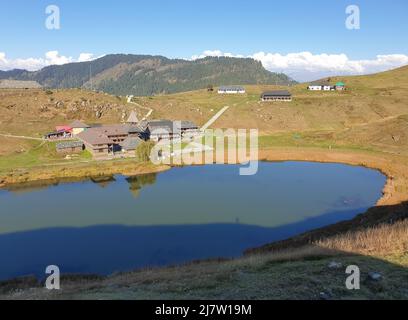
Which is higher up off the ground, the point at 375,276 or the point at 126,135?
the point at 126,135

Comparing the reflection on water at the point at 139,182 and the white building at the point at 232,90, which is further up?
the white building at the point at 232,90

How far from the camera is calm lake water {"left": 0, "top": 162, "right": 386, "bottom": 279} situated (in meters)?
39.3

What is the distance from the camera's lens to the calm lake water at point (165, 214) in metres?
39.3

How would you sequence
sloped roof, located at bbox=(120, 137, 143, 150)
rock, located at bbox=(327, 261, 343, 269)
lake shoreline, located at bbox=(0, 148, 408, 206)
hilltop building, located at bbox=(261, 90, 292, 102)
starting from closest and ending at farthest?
1. rock, located at bbox=(327, 261, 343, 269)
2. lake shoreline, located at bbox=(0, 148, 408, 206)
3. sloped roof, located at bbox=(120, 137, 143, 150)
4. hilltop building, located at bbox=(261, 90, 292, 102)

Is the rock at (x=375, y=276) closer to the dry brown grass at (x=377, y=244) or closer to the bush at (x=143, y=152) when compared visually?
the dry brown grass at (x=377, y=244)

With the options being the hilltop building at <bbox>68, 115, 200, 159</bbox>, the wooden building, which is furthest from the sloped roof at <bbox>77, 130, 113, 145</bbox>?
the wooden building

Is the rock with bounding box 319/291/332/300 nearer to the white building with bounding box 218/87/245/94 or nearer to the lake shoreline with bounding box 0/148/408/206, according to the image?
the lake shoreline with bounding box 0/148/408/206

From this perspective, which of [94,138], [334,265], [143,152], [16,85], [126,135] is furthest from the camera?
[16,85]

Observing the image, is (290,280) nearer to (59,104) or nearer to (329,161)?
(329,161)

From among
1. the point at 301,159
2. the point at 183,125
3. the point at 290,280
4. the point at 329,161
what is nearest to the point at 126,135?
the point at 183,125

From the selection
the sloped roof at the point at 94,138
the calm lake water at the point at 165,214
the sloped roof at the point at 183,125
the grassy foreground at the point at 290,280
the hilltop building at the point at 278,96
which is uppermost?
the hilltop building at the point at 278,96

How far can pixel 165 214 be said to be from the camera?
5091 centimetres

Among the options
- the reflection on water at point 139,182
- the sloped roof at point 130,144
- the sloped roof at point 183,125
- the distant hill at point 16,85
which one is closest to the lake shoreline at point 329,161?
the reflection on water at point 139,182
